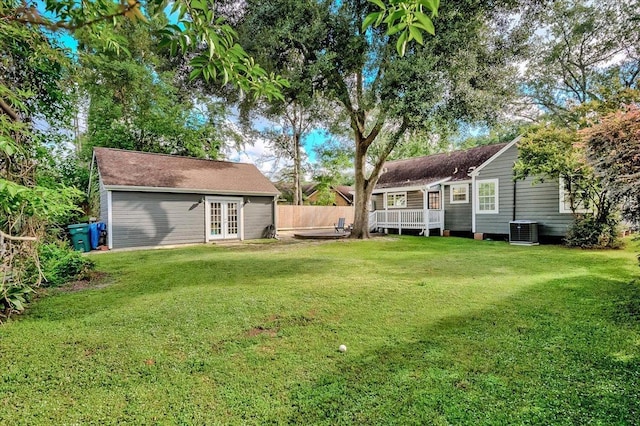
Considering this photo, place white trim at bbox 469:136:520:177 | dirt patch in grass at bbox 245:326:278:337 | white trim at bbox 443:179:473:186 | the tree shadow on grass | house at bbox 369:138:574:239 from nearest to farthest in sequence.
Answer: the tree shadow on grass → dirt patch in grass at bbox 245:326:278:337 → house at bbox 369:138:574:239 → white trim at bbox 469:136:520:177 → white trim at bbox 443:179:473:186

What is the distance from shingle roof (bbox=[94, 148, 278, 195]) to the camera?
12.0 m

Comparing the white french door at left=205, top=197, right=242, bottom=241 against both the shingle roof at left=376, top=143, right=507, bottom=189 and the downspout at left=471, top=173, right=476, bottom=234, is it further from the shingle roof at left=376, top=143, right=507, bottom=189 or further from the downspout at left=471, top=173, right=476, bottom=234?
the downspout at left=471, top=173, right=476, bottom=234

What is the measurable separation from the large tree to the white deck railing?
5821 mm

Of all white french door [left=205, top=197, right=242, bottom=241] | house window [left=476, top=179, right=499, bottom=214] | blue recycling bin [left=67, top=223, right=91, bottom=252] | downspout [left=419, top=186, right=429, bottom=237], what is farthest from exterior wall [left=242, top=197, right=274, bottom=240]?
house window [left=476, top=179, right=499, bottom=214]

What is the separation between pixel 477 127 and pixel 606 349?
30.9 ft

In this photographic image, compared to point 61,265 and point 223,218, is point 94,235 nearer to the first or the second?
point 223,218

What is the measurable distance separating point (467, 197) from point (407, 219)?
305 centimetres

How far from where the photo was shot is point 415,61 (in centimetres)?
919

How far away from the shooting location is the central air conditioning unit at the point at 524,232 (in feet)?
38.0

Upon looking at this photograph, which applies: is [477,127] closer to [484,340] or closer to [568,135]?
[568,135]

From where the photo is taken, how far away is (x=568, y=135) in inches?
378

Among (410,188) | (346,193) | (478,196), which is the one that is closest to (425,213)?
(410,188)

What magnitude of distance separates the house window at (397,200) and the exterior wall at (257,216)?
22.7ft

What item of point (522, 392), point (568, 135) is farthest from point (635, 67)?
point (522, 392)
